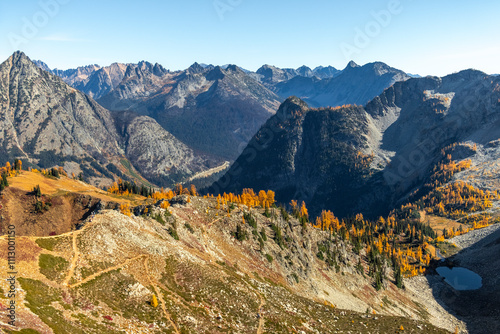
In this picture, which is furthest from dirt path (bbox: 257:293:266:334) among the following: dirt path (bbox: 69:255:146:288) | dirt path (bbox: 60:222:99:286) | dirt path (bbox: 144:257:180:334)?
dirt path (bbox: 60:222:99:286)

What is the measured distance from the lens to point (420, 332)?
95125 mm

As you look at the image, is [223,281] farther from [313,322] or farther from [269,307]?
[313,322]

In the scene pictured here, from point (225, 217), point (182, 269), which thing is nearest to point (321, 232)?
point (225, 217)

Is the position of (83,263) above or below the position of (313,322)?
above

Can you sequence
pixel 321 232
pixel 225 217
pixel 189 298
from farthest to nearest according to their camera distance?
pixel 321 232
pixel 225 217
pixel 189 298

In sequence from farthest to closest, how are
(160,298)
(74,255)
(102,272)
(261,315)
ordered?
(261,315)
(74,255)
(102,272)
(160,298)

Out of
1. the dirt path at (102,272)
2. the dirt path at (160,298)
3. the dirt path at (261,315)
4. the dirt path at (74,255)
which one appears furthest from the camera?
the dirt path at (261,315)

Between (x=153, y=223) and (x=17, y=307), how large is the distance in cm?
5698

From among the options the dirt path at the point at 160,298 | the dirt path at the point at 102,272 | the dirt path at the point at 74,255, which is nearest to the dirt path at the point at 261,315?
the dirt path at the point at 160,298

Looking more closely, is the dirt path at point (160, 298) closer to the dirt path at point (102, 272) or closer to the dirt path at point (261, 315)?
the dirt path at point (102, 272)

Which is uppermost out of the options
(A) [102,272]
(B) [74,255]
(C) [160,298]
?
(B) [74,255]

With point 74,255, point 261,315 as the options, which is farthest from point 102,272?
point 261,315

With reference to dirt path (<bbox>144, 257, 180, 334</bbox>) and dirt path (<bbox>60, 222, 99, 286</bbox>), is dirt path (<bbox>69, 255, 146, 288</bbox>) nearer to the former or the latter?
dirt path (<bbox>60, 222, 99, 286</bbox>)

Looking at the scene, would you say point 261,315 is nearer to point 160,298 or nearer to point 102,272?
point 160,298
